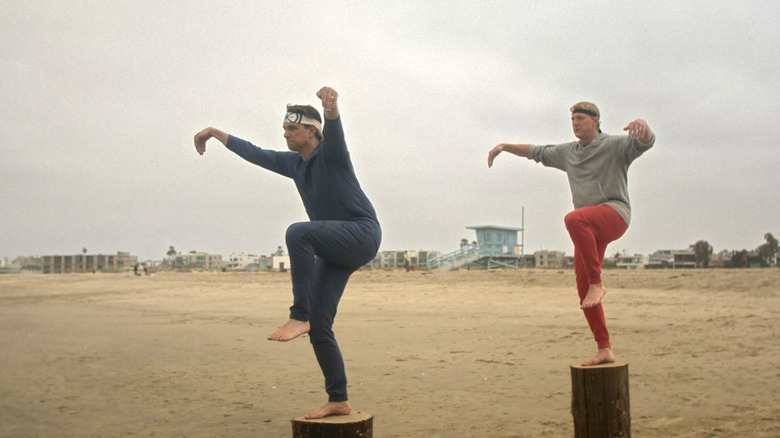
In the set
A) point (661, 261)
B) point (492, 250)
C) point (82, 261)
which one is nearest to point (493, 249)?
A: point (492, 250)

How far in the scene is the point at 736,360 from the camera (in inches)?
375

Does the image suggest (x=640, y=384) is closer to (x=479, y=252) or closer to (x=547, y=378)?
(x=547, y=378)

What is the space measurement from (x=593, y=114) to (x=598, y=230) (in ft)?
3.26

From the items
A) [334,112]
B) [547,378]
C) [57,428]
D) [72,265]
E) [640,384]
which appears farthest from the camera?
[72,265]

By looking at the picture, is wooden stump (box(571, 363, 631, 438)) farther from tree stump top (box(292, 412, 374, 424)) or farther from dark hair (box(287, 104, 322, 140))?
dark hair (box(287, 104, 322, 140))

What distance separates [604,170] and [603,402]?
1844mm

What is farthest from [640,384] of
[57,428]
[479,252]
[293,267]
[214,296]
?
[479,252]

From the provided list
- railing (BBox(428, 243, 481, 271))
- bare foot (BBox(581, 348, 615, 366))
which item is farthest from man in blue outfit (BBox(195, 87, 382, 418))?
railing (BBox(428, 243, 481, 271))

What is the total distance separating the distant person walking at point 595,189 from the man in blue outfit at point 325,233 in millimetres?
1802

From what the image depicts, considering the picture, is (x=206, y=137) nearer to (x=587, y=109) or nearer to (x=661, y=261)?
(x=587, y=109)

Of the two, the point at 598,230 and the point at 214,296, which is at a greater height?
the point at 598,230

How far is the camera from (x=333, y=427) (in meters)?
3.88

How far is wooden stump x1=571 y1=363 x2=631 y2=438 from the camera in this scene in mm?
4941

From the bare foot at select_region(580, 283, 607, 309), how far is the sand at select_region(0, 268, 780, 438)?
84.9 inches
